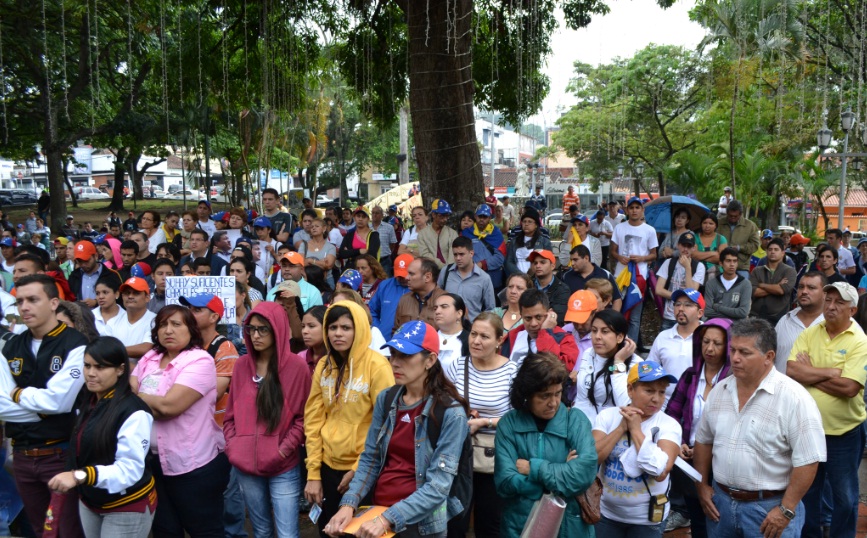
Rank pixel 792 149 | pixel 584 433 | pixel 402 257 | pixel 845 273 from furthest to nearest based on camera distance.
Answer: pixel 792 149
pixel 845 273
pixel 402 257
pixel 584 433

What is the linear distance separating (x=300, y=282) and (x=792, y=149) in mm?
25283

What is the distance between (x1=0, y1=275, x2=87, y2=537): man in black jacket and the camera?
424 centimetres

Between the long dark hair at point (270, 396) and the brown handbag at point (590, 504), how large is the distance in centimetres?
176

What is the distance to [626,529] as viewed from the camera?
13.0 feet

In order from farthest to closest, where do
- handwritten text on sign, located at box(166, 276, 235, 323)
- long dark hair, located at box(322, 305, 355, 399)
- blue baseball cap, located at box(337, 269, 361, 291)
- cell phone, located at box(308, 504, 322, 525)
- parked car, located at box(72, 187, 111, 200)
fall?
1. parked car, located at box(72, 187, 111, 200)
2. blue baseball cap, located at box(337, 269, 361, 291)
3. handwritten text on sign, located at box(166, 276, 235, 323)
4. long dark hair, located at box(322, 305, 355, 399)
5. cell phone, located at box(308, 504, 322, 525)

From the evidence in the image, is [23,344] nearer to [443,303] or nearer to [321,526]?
[321,526]

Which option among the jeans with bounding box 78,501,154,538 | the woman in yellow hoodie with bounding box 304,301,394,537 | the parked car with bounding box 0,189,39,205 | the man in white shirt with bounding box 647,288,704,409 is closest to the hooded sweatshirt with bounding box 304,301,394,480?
the woman in yellow hoodie with bounding box 304,301,394,537

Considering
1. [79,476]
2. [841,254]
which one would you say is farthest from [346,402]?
[841,254]

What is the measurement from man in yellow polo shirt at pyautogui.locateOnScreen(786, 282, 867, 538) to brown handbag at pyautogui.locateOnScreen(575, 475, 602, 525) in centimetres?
166

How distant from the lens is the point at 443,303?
5.23 meters

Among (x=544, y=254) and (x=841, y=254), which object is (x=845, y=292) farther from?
(x=841, y=254)

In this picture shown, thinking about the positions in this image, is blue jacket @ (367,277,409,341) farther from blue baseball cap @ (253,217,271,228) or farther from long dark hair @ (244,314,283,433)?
blue baseball cap @ (253,217,271,228)

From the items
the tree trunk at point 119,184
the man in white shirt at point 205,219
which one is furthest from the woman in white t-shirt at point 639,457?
the tree trunk at point 119,184

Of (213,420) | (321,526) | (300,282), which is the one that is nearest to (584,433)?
(321,526)
